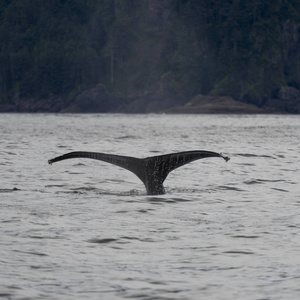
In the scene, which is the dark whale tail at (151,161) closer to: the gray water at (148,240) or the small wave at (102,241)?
the gray water at (148,240)

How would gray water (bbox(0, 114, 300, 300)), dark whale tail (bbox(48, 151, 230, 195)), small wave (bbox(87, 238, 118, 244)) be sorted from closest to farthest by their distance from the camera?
gray water (bbox(0, 114, 300, 300)) < small wave (bbox(87, 238, 118, 244)) < dark whale tail (bbox(48, 151, 230, 195))

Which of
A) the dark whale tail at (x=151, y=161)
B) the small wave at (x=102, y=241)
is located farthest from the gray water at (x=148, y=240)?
the dark whale tail at (x=151, y=161)

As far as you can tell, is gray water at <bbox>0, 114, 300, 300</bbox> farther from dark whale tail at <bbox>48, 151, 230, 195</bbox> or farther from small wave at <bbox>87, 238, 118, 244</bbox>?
dark whale tail at <bbox>48, 151, 230, 195</bbox>

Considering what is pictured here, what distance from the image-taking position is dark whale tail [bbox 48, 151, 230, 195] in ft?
50.5

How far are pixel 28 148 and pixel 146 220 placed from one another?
103 feet

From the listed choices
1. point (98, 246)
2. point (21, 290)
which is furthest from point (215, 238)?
point (21, 290)

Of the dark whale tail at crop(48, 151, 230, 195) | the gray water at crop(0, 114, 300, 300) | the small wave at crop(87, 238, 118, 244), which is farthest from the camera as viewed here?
the dark whale tail at crop(48, 151, 230, 195)

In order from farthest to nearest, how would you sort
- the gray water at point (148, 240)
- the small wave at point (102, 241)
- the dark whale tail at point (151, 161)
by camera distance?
the dark whale tail at point (151, 161) < the small wave at point (102, 241) < the gray water at point (148, 240)

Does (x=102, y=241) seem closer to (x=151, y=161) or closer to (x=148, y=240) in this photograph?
(x=148, y=240)

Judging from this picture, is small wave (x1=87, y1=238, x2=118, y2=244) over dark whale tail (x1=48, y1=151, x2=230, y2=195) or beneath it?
beneath

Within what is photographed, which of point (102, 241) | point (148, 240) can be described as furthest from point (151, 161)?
→ point (102, 241)

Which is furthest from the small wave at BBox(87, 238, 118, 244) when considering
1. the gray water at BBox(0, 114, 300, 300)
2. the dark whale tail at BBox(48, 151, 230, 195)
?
the dark whale tail at BBox(48, 151, 230, 195)

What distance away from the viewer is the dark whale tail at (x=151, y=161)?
606 inches

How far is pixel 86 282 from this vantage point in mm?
9359
